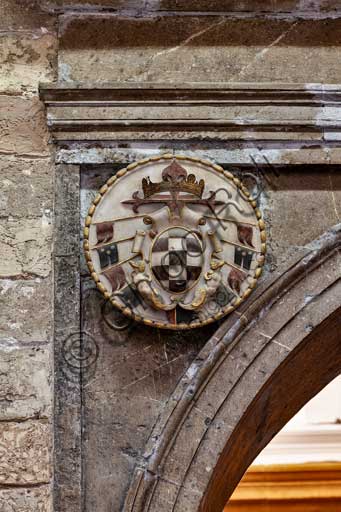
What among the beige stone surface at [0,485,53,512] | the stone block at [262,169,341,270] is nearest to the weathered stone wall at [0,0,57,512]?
the beige stone surface at [0,485,53,512]

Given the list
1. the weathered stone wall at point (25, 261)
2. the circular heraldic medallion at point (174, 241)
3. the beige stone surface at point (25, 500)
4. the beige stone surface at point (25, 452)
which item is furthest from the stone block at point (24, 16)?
the beige stone surface at point (25, 500)

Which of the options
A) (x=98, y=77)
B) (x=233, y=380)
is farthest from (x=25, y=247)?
(x=233, y=380)

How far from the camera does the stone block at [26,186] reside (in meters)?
3.33

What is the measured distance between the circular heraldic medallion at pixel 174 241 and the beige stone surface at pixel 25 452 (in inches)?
15.2

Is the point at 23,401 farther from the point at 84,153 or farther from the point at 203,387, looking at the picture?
the point at 84,153

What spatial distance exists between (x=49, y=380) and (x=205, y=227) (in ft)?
1.89

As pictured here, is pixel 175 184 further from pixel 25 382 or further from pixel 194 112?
pixel 25 382

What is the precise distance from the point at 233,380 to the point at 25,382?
21.2 inches

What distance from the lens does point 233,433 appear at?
3.24 meters

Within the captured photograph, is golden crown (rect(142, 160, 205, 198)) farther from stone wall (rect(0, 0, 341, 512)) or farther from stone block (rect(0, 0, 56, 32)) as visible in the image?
stone block (rect(0, 0, 56, 32))

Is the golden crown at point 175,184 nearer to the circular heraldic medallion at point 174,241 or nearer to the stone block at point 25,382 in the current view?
the circular heraldic medallion at point 174,241

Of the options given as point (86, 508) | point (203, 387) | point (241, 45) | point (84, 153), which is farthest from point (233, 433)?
point (241, 45)

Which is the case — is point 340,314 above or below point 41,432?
above

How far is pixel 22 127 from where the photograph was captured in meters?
3.40
